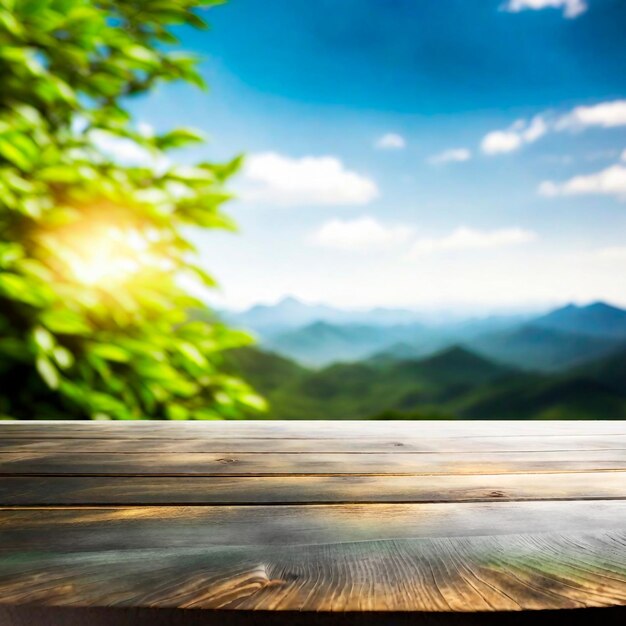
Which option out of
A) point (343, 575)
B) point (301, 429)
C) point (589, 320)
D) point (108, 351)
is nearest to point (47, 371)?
point (108, 351)

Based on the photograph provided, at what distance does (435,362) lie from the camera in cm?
620

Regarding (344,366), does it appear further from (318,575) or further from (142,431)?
(318,575)

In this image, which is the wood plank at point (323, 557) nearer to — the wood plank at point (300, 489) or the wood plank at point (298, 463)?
the wood plank at point (300, 489)

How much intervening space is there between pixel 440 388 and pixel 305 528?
5346 mm

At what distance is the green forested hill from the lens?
472 centimetres

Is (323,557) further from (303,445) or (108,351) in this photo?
(108,351)

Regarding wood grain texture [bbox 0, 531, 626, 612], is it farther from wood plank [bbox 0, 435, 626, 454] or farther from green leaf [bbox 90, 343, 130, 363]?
green leaf [bbox 90, 343, 130, 363]

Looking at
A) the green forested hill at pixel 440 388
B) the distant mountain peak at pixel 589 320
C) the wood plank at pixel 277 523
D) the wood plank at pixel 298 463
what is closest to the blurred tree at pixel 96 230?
the wood plank at pixel 298 463

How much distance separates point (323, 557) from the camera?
0.49 m

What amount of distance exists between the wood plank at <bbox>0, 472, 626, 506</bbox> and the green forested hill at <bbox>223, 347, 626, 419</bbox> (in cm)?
343

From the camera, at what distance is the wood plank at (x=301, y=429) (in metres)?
1.08

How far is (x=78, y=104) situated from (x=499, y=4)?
5.10 m

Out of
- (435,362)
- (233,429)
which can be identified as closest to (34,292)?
(233,429)

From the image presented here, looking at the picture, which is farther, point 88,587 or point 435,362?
point 435,362
